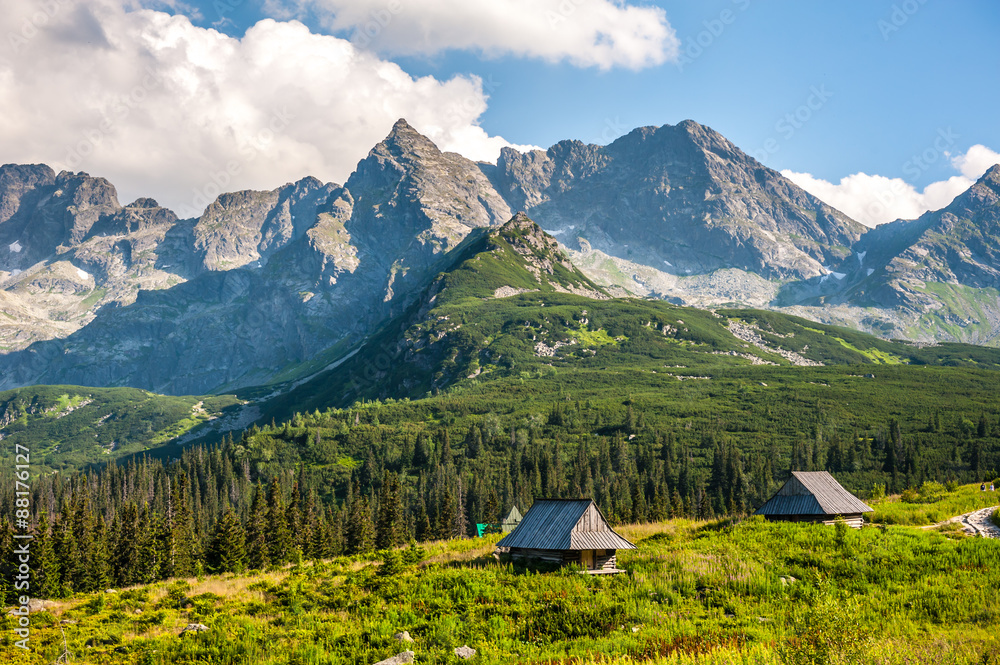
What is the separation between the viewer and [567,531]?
37531mm

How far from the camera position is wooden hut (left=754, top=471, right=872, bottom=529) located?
145 ft

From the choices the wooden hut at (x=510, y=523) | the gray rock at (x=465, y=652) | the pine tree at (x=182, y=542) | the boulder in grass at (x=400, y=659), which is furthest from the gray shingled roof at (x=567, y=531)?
the pine tree at (x=182, y=542)

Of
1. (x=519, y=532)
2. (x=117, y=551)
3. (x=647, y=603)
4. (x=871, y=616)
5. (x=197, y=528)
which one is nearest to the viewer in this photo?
(x=871, y=616)

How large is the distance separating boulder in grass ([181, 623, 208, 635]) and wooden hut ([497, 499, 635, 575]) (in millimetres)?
16910

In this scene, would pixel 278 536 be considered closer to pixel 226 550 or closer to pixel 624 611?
pixel 226 550

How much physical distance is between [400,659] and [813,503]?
1326 inches

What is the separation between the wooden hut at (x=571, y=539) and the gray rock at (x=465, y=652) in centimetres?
1294

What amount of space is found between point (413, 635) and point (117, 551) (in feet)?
295

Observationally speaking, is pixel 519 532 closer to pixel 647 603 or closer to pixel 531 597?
pixel 531 597

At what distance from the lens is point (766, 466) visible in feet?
608

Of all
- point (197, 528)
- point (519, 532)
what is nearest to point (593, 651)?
point (519, 532)

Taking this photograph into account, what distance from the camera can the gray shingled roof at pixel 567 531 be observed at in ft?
121

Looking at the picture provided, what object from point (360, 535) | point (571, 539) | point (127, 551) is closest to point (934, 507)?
point (571, 539)

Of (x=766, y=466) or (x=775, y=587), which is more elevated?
(x=775, y=587)
